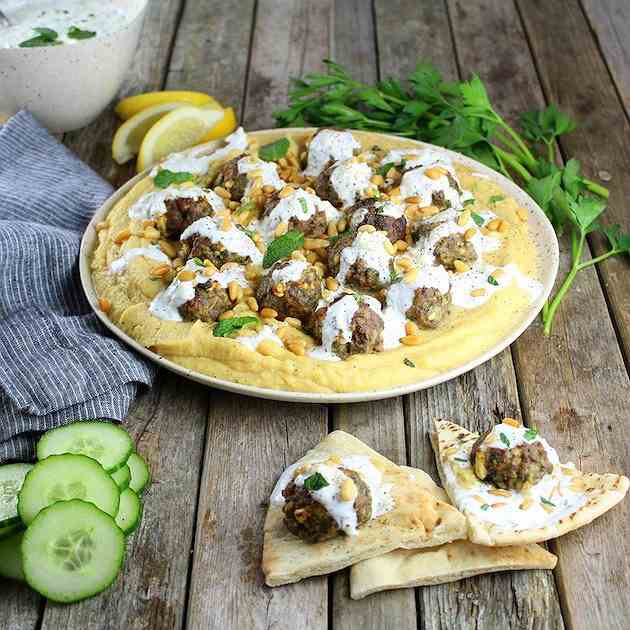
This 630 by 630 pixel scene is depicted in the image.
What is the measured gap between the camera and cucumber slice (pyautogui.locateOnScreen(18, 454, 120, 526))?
4.04 metres

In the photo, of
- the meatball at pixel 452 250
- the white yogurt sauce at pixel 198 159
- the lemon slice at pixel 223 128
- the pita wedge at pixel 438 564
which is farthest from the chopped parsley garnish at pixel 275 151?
the pita wedge at pixel 438 564

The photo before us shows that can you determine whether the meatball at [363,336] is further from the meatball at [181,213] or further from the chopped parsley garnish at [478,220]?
the meatball at [181,213]

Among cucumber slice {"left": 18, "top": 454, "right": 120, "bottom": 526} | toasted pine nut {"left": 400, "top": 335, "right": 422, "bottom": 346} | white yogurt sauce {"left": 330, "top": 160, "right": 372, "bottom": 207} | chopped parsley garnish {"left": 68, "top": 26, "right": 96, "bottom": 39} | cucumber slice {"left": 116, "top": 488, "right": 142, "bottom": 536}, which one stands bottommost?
cucumber slice {"left": 116, "top": 488, "right": 142, "bottom": 536}

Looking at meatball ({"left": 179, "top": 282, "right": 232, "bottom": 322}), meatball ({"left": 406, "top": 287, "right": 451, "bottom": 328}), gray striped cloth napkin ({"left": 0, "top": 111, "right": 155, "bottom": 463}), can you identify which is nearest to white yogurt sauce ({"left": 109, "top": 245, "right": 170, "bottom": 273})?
gray striped cloth napkin ({"left": 0, "top": 111, "right": 155, "bottom": 463})

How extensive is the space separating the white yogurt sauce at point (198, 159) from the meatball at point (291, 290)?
4.41ft

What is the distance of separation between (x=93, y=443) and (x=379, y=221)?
196cm

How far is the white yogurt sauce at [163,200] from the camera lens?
5.54 metres

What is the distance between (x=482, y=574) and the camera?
4.10m

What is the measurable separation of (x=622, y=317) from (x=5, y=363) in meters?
3.45

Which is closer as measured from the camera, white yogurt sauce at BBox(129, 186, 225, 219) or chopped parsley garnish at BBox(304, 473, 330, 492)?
chopped parsley garnish at BBox(304, 473, 330, 492)

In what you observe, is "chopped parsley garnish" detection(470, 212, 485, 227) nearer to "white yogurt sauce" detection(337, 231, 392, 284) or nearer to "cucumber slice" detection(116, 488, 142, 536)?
"white yogurt sauce" detection(337, 231, 392, 284)

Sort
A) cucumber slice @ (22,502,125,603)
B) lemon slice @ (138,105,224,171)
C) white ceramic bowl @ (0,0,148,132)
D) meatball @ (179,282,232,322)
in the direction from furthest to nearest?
lemon slice @ (138,105,224,171), white ceramic bowl @ (0,0,148,132), meatball @ (179,282,232,322), cucumber slice @ (22,502,125,603)

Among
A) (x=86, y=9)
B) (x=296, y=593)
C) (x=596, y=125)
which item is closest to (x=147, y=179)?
(x=86, y=9)

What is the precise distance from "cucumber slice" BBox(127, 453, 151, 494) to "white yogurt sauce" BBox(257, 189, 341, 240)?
152 cm
